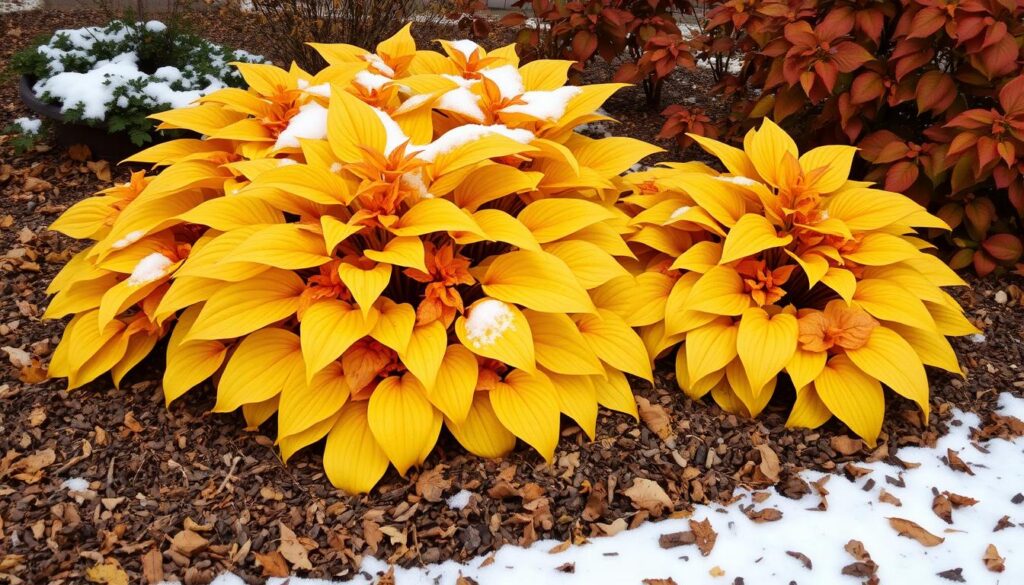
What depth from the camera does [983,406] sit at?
8.36 ft

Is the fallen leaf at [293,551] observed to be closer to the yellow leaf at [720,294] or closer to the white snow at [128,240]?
the white snow at [128,240]

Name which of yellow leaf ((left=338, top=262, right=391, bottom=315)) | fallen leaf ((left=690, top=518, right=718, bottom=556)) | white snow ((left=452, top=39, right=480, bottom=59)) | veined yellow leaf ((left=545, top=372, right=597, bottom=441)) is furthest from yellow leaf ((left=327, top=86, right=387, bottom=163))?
fallen leaf ((left=690, top=518, right=718, bottom=556))

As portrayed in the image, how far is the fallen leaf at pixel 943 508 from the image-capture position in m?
2.11

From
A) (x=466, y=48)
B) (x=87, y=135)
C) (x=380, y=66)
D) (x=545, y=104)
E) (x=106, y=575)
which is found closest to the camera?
(x=106, y=575)

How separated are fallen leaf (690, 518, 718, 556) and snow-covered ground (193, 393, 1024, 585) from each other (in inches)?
0.6

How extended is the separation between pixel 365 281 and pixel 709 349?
113 cm

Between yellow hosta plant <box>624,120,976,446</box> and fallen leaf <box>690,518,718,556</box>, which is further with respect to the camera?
yellow hosta plant <box>624,120,976,446</box>

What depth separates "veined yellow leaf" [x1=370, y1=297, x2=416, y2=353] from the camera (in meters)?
2.05

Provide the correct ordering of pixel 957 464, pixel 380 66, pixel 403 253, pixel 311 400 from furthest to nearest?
1. pixel 380 66
2. pixel 957 464
3. pixel 311 400
4. pixel 403 253

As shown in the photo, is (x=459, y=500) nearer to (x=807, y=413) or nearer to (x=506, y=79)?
(x=807, y=413)

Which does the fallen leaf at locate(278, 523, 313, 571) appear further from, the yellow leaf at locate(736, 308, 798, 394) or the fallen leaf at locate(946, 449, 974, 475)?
the fallen leaf at locate(946, 449, 974, 475)

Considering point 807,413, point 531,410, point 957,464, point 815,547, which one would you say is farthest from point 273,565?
point 957,464

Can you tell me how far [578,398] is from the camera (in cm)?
231

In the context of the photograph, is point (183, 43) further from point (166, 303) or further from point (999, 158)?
point (999, 158)
